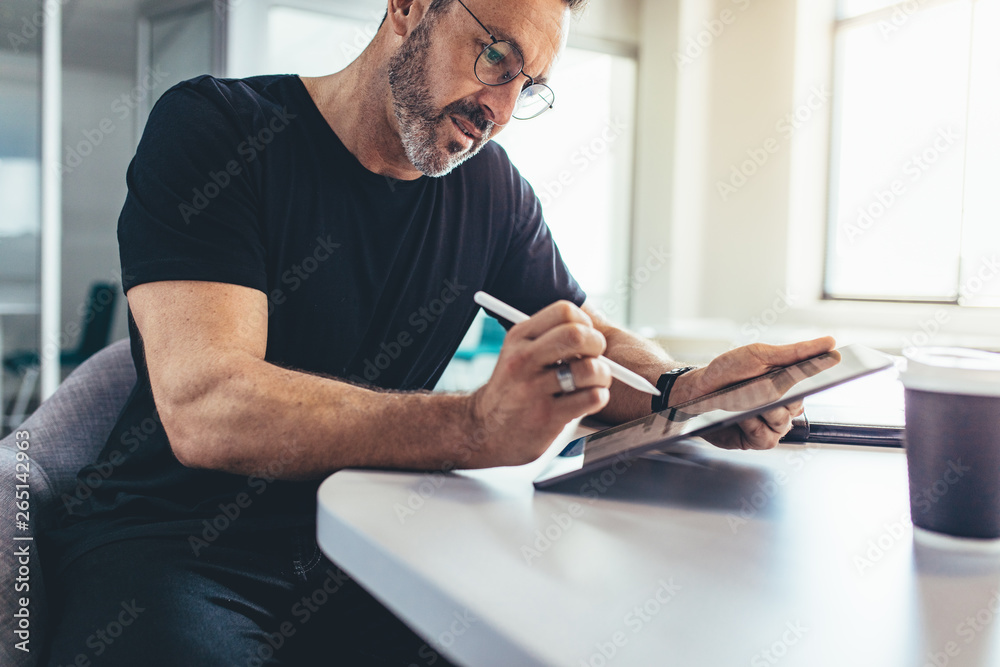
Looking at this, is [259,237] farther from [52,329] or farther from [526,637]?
[52,329]

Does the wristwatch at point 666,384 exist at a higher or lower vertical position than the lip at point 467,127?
lower

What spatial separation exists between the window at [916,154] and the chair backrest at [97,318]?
3.57m

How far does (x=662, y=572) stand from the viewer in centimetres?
45

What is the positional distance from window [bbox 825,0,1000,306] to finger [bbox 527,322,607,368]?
3018 mm

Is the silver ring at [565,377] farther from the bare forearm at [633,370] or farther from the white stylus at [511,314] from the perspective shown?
the bare forearm at [633,370]

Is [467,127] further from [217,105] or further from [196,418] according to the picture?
[196,418]

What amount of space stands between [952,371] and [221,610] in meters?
0.71

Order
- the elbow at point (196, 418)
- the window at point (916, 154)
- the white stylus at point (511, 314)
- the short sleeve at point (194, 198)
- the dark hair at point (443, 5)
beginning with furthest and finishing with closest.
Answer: the window at point (916, 154) < the dark hair at point (443, 5) < the short sleeve at point (194, 198) < the elbow at point (196, 418) < the white stylus at point (511, 314)

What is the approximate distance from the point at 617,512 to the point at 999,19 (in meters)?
3.30

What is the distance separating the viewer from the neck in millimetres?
1138

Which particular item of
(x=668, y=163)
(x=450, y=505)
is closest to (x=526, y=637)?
(x=450, y=505)

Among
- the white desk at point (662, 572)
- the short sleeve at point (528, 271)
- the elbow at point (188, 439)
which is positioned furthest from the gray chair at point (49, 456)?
the short sleeve at point (528, 271)

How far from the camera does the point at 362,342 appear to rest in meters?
1.12

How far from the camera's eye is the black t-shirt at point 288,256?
89 cm
